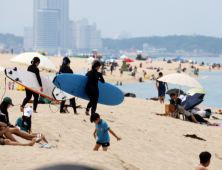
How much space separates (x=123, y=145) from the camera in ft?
21.1

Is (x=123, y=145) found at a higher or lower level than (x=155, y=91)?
higher

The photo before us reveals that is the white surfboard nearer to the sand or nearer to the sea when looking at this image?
the sand

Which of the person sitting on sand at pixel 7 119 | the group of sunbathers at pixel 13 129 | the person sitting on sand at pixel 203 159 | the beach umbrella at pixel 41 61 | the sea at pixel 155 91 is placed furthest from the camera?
the sea at pixel 155 91

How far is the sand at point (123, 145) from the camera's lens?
4129 mm

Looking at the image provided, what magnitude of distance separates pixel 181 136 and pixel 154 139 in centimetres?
104

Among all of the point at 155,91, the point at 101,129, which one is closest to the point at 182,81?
the point at 101,129

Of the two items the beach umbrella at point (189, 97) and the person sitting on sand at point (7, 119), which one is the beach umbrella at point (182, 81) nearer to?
the beach umbrella at point (189, 97)

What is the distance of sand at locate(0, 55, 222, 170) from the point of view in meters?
4.13

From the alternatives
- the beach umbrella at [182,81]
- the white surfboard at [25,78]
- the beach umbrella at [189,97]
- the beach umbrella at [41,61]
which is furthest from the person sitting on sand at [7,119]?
the beach umbrella at [189,97]

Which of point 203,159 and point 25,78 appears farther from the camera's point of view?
point 25,78

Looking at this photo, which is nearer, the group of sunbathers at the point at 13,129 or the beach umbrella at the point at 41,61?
the group of sunbathers at the point at 13,129

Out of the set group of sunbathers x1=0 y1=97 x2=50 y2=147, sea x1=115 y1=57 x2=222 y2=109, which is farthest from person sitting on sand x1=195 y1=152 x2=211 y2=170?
sea x1=115 y1=57 x2=222 y2=109

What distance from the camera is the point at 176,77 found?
10641mm

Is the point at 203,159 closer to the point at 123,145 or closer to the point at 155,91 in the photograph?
the point at 123,145
